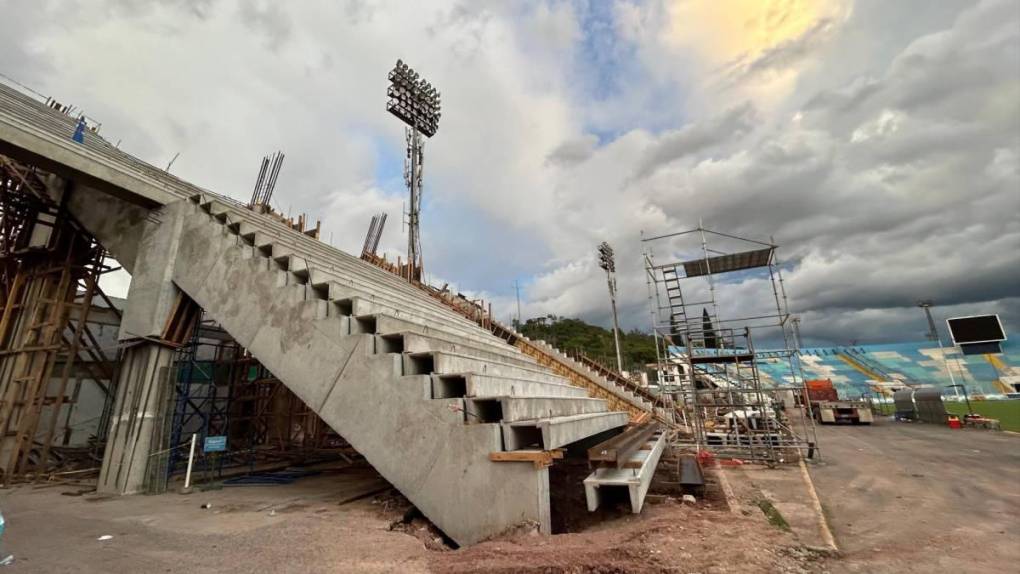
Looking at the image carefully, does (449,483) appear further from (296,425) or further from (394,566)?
(296,425)

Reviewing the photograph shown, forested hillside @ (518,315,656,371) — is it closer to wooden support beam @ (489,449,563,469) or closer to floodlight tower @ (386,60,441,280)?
floodlight tower @ (386,60,441,280)

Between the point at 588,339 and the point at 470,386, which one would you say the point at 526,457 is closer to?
the point at 470,386

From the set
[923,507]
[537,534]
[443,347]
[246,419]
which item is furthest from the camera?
[246,419]

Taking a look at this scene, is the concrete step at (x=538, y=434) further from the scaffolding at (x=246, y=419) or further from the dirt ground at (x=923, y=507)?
the scaffolding at (x=246, y=419)

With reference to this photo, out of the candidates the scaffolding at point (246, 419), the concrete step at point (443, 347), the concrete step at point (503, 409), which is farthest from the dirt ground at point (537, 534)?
the scaffolding at point (246, 419)

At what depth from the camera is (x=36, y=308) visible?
1084 cm

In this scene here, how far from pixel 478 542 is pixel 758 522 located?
3.38 meters

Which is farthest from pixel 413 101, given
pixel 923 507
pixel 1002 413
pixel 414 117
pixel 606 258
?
pixel 1002 413

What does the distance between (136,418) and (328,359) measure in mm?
4848

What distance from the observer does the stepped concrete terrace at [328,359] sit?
16.8 ft

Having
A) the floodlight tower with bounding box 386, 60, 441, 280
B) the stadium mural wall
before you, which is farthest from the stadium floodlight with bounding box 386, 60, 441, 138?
the stadium mural wall

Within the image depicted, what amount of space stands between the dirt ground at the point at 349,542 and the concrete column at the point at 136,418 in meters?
1.12

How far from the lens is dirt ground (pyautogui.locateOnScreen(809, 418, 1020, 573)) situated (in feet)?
14.3

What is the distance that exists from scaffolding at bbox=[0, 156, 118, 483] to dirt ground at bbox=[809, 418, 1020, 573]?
50.7ft
